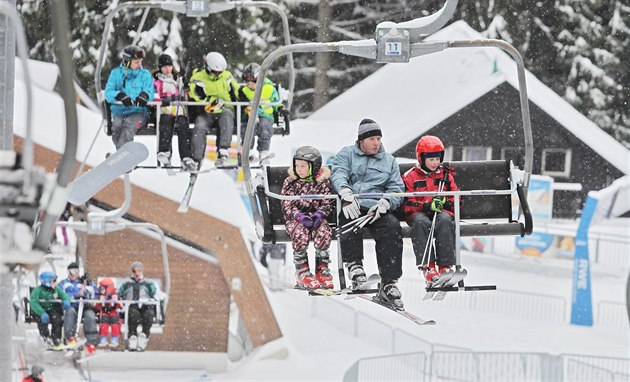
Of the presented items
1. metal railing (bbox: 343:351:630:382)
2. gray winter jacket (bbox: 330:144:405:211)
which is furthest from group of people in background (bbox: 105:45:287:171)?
metal railing (bbox: 343:351:630:382)

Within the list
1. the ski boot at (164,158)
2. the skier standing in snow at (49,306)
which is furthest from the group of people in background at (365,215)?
the skier standing in snow at (49,306)

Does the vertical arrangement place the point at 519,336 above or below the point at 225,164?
below

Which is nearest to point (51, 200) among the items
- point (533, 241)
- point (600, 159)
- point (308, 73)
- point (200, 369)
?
point (200, 369)

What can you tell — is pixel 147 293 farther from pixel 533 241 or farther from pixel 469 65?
pixel 469 65

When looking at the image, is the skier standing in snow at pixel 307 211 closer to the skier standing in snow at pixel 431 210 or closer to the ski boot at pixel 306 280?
the ski boot at pixel 306 280

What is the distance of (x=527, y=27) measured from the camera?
121ft

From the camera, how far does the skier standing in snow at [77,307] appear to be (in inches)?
506

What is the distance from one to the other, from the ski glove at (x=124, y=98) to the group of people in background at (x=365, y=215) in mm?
3044

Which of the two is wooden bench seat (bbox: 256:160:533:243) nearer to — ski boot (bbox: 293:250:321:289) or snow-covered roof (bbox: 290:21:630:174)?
ski boot (bbox: 293:250:321:289)

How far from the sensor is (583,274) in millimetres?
21391

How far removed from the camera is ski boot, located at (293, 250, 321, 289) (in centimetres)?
755

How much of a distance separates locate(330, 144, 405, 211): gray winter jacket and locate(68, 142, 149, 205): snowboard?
1.79 meters

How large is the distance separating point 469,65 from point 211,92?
66.5 ft

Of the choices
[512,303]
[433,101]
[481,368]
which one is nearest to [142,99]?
[481,368]
